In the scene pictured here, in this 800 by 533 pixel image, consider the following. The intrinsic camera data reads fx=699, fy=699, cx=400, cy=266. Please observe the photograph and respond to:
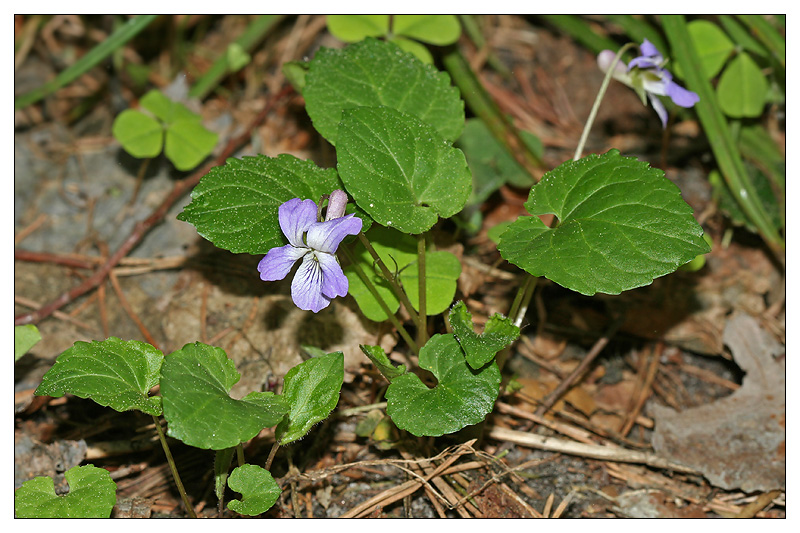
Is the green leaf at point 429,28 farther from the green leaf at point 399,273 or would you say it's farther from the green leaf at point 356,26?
the green leaf at point 399,273

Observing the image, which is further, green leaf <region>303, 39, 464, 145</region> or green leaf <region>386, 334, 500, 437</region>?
green leaf <region>303, 39, 464, 145</region>

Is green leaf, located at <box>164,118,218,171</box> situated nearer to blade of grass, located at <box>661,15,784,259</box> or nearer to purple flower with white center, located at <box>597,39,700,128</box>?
purple flower with white center, located at <box>597,39,700,128</box>

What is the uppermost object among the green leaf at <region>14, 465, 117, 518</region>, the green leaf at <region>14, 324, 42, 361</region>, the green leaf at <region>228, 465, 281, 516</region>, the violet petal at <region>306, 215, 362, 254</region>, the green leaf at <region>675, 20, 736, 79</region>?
the green leaf at <region>675, 20, 736, 79</region>

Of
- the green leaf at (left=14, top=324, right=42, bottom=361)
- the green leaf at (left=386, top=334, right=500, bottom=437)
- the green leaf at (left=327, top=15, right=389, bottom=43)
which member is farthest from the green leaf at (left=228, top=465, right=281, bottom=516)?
the green leaf at (left=327, top=15, right=389, bottom=43)

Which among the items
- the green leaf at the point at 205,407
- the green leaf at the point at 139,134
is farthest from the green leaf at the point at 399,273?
the green leaf at the point at 139,134

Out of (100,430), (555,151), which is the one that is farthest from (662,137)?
(100,430)

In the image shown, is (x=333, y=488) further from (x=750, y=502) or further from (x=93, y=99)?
(x=93, y=99)

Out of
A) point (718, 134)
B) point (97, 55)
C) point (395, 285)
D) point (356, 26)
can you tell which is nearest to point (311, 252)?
point (395, 285)

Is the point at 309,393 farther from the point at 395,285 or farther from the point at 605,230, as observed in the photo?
the point at 605,230
